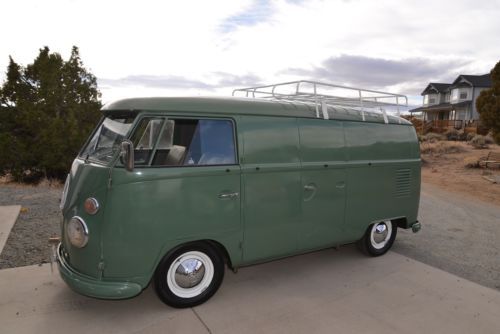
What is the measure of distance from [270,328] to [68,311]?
2030 mm

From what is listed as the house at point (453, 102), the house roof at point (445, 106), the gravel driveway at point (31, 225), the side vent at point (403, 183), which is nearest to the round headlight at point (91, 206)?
the gravel driveway at point (31, 225)

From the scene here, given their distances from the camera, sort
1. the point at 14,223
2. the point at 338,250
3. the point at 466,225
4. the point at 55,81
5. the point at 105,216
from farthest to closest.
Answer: the point at 55,81 → the point at 466,225 → the point at 14,223 → the point at 338,250 → the point at 105,216

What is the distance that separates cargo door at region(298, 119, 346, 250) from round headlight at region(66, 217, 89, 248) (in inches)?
93.5

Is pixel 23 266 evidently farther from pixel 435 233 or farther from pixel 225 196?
pixel 435 233

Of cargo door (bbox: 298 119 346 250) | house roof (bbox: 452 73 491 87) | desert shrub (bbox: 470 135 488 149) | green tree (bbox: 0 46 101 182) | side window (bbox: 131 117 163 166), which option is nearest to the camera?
side window (bbox: 131 117 163 166)

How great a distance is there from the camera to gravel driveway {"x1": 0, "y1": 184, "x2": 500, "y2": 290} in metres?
5.14

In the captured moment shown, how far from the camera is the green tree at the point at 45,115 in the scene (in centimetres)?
1043

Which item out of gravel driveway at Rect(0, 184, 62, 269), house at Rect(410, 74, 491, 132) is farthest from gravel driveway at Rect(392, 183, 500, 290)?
house at Rect(410, 74, 491, 132)

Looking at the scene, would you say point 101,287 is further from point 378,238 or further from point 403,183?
point 403,183

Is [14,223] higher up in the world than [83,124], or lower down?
lower down

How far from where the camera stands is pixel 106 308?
12.6ft

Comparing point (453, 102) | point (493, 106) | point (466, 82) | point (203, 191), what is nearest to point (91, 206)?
point (203, 191)

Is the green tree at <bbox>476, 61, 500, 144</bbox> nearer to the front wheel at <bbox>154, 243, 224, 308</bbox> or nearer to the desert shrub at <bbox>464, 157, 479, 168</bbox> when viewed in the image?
the desert shrub at <bbox>464, 157, 479, 168</bbox>

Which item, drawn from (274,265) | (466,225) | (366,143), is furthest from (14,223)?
(466,225)
